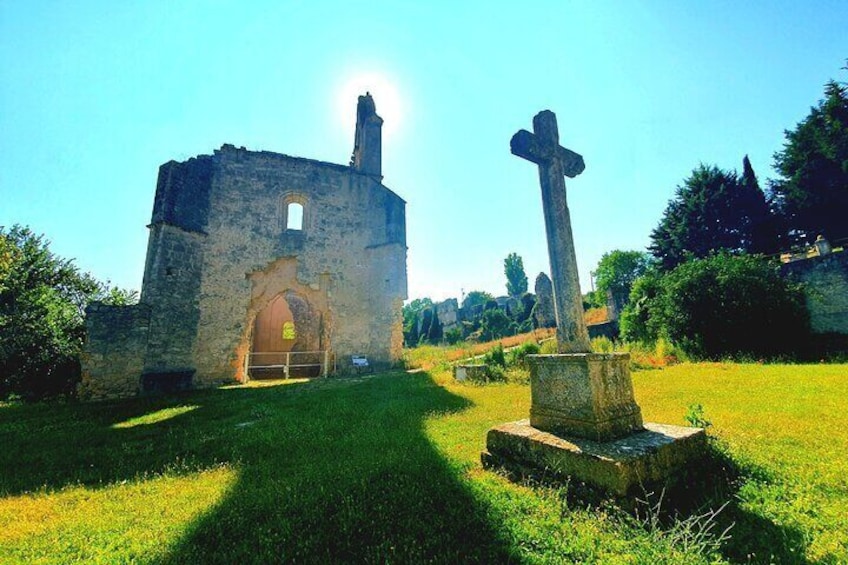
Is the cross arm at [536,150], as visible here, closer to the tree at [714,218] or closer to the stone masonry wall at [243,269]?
the stone masonry wall at [243,269]

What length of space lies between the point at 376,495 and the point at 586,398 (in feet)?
6.43

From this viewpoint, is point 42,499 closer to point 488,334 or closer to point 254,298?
point 254,298

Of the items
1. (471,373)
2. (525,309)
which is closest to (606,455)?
(471,373)

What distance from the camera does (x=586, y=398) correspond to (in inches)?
123

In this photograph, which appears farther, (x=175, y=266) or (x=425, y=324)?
(x=425, y=324)

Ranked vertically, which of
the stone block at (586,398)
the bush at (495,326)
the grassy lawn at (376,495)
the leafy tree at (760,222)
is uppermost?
the leafy tree at (760,222)

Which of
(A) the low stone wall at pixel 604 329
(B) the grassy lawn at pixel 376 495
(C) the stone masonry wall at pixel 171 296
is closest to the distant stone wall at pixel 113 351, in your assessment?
(C) the stone masonry wall at pixel 171 296

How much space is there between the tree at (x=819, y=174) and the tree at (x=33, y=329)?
3470 cm

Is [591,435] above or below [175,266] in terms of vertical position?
below

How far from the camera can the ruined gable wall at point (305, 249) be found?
39.8 ft

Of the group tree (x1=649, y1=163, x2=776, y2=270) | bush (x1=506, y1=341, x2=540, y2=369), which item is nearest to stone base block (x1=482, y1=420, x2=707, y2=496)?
bush (x1=506, y1=341, x2=540, y2=369)

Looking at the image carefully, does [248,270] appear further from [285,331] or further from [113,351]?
[285,331]

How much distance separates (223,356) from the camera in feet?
38.9

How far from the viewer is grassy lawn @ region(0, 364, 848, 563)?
82.4 inches
